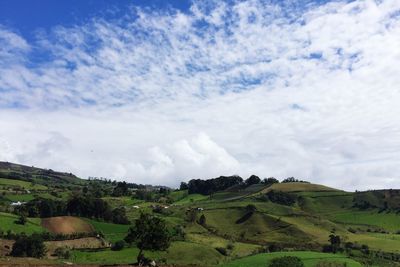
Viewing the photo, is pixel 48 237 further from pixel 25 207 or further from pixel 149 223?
pixel 149 223

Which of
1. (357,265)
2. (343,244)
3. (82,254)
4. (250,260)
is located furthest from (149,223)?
(343,244)

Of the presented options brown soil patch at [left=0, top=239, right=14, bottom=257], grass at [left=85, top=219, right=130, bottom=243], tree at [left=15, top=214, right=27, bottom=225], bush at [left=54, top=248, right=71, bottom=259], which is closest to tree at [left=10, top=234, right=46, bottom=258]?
bush at [left=54, top=248, right=71, bottom=259]

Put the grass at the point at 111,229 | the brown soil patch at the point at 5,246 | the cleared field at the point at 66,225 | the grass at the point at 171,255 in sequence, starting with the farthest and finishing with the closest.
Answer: the cleared field at the point at 66,225
the grass at the point at 111,229
the brown soil patch at the point at 5,246
the grass at the point at 171,255

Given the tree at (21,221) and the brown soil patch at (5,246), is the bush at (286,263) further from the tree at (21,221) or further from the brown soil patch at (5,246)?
the tree at (21,221)

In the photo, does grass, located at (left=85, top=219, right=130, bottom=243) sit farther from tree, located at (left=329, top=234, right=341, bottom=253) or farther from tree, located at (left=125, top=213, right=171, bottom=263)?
tree, located at (left=125, top=213, right=171, bottom=263)

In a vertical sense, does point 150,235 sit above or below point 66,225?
below

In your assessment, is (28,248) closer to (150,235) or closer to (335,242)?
(150,235)

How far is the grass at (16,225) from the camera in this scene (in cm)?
15850

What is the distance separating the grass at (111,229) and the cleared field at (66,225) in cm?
323

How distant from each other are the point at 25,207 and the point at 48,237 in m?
50.5

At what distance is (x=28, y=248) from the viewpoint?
118 m

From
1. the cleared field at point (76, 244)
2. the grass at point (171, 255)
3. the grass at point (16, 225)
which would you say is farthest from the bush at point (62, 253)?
the grass at point (16, 225)

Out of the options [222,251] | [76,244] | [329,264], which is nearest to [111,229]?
[76,244]

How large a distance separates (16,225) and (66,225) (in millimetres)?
19471
